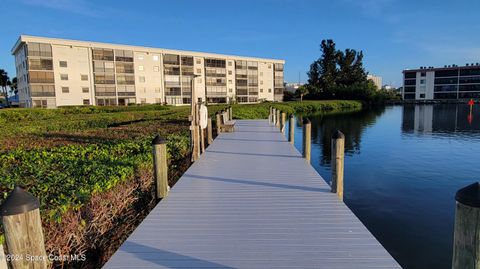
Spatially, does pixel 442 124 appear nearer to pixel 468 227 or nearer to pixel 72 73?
pixel 468 227

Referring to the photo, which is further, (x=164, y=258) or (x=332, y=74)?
(x=332, y=74)

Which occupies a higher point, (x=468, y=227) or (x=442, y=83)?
(x=442, y=83)

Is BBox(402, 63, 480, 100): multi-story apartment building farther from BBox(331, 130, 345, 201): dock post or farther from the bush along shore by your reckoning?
the bush along shore

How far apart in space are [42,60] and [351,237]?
59.6 metres

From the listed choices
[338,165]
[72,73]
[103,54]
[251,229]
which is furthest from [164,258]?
[103,54]

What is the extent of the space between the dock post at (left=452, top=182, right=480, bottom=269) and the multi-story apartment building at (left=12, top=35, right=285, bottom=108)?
2363 inches

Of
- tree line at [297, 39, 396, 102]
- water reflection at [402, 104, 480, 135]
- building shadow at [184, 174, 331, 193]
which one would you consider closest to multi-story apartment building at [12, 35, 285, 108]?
tree line at [297, 39, 396, 102]

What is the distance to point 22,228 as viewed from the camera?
3006mm

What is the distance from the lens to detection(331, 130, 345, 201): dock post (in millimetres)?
6559

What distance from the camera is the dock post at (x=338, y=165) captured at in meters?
6.56

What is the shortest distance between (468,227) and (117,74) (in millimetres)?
63395

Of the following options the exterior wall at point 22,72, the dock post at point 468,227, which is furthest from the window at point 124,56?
the dock post at point 468,227

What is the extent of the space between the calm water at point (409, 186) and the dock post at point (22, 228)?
24.7 ft

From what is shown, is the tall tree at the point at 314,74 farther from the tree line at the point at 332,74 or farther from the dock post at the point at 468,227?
the dock post at the point at 468,227
